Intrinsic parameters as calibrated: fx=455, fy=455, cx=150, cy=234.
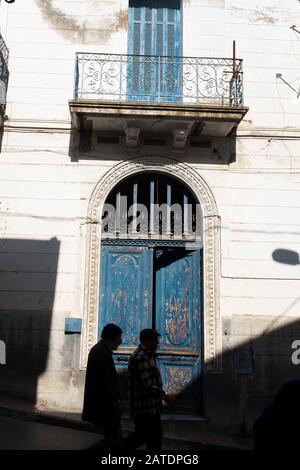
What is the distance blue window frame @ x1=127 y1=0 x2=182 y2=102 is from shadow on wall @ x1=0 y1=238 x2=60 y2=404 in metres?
3.29

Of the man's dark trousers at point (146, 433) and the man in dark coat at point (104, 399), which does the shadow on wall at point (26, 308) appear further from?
the man in dark coat at point (104, 399)

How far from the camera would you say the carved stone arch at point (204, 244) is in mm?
7633

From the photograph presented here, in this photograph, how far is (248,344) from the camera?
302 inches

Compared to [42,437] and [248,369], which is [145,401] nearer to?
[42,437]

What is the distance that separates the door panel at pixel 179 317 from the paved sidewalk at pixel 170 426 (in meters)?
0.59

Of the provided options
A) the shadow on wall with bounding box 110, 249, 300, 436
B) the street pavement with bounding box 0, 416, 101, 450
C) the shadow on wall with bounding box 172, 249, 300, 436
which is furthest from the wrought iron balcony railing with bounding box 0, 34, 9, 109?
the shadow on wall with bounding box 172, 249, 300, 436

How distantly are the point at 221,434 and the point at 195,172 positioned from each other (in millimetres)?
4464

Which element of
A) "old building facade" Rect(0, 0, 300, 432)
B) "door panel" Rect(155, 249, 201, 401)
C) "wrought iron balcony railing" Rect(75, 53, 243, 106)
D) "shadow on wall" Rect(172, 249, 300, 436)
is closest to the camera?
"shadow on wall" Rect(172, 249, 300, 436)

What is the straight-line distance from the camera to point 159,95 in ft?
27.0

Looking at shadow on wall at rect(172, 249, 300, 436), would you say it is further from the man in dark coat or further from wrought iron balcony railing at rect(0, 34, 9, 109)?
wrought iron balcony railing at rect(0, 34, 9, 109)

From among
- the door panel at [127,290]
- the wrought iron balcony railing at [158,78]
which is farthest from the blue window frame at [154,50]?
the door panel at [127,290]

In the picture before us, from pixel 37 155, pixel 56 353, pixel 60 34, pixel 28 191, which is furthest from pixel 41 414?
pixel 60 34

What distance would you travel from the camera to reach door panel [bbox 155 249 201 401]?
777cm

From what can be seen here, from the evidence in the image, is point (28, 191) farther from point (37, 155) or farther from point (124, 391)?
point (124, 391)
